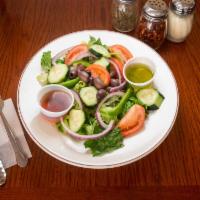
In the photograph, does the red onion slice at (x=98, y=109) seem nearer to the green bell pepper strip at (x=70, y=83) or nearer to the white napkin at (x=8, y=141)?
the green bell pepper strip at (x=70, y=83)

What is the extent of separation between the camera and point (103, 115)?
2.90 ft

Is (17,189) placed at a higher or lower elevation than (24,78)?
lower

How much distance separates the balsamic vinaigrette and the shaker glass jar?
41 cm

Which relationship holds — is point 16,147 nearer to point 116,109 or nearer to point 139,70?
point 116,109

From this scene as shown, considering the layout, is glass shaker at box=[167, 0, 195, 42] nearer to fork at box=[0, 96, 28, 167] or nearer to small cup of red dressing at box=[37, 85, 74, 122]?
small cup of red dressing at box=[37, 85, 74, 122]

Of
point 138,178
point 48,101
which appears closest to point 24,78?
point 48,101

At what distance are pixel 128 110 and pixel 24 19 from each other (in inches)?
25.4

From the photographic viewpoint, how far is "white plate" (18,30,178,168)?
0.81m

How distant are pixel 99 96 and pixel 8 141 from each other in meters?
0.28

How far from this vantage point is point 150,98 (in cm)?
91

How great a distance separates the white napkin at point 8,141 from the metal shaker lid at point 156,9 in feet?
1.82

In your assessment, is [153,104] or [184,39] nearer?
[153,104]

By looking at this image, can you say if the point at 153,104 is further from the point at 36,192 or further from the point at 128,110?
the point at 36,192

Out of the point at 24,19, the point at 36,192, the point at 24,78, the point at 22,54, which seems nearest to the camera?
the point at 36,192
